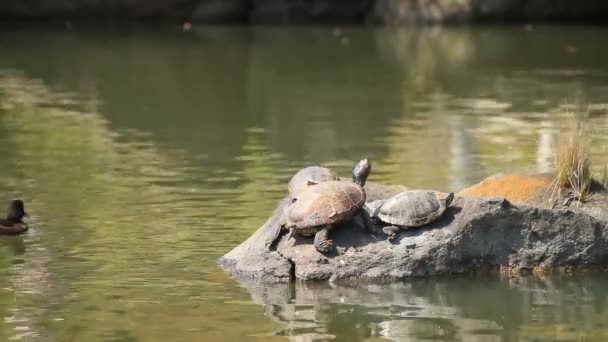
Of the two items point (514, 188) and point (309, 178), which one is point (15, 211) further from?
point (514, 188)

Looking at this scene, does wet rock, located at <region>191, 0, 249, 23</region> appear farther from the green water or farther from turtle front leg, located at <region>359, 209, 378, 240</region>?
turtle front leg, located at <region>359, 209, 378, 240</region>

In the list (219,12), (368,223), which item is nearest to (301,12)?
(219,12)

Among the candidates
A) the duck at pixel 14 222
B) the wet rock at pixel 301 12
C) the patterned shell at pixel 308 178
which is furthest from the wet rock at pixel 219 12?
the patterned shell at pixel 308 178

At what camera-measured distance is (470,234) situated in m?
10.3

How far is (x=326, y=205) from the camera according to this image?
1012 centimetres

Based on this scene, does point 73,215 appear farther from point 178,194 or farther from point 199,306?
point 199,306

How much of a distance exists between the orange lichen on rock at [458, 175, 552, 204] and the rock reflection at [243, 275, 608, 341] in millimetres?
958

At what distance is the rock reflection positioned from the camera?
9.16 metres

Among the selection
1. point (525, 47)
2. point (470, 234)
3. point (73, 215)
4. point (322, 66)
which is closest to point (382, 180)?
point (73, 215)

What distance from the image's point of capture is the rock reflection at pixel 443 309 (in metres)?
9.16

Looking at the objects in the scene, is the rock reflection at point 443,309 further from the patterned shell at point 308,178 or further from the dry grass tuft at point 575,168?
the patterned shell at point 308,178

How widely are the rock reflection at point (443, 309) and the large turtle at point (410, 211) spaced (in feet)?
1.40

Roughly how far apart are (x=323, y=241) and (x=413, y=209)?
69 centimetres

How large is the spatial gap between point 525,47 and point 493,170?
15.0 m
